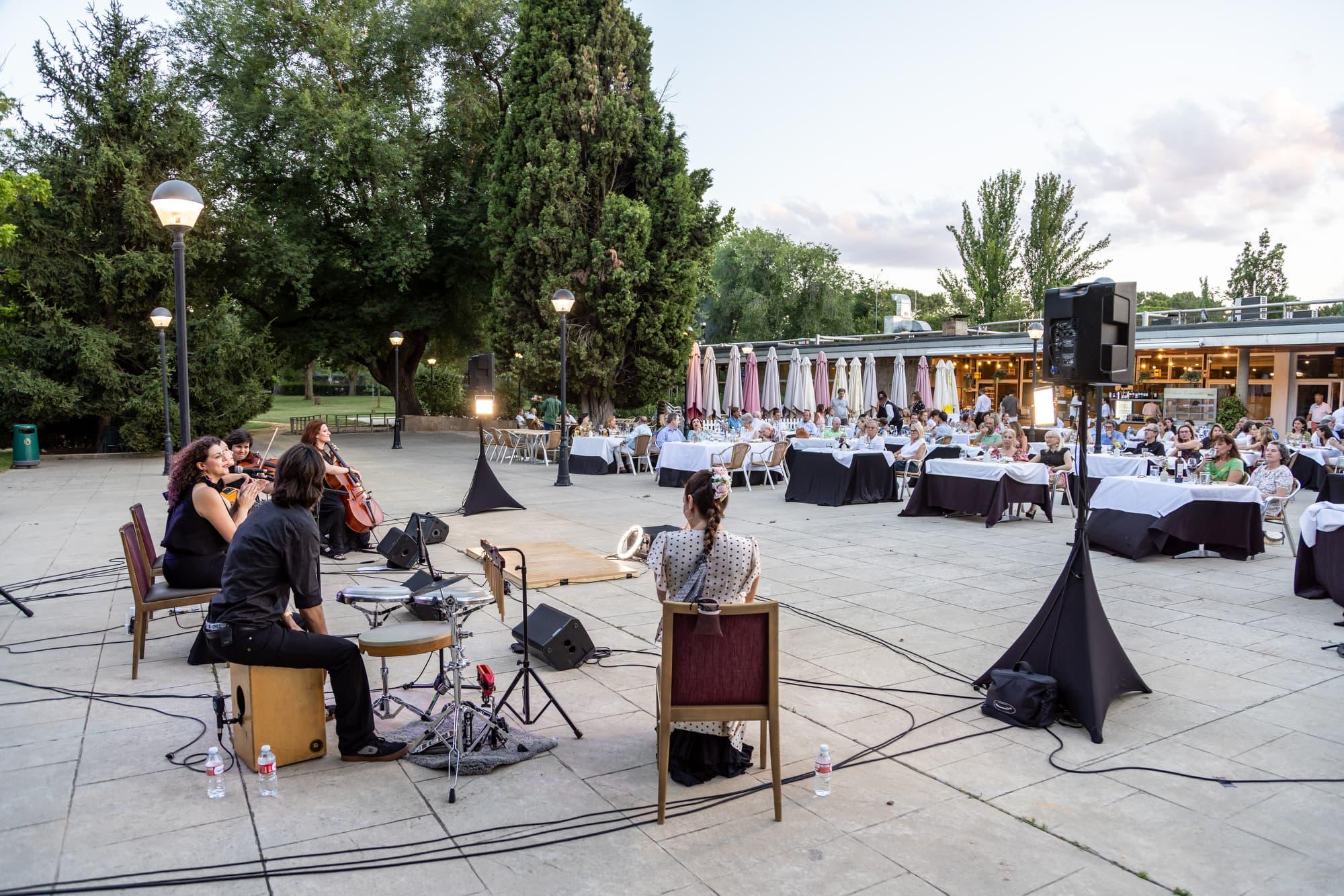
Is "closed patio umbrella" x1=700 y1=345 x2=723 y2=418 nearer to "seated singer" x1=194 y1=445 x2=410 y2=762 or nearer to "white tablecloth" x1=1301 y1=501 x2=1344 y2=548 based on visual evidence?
"white tablecloth" x1=1301 y1=501 x2=1344 y2=548

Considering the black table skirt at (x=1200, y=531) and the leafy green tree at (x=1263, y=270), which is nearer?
the black table skirt at (x=1200, y=531)

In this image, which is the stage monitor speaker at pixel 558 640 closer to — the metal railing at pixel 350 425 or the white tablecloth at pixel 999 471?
the white tablecloth at pixel 999 471

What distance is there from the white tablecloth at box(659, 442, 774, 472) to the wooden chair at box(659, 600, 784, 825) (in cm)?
1196

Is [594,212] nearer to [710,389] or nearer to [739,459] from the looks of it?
[710,389]

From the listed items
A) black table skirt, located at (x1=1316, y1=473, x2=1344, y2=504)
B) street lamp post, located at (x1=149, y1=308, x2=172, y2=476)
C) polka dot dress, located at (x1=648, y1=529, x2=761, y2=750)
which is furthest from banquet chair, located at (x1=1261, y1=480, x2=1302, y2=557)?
street lamp post, located at (x1=149, y1=308, x2=172, y2=476)

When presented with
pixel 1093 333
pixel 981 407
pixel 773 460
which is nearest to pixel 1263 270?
pixel 981 407

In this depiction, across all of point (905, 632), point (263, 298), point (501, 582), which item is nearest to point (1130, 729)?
point (905, 632)

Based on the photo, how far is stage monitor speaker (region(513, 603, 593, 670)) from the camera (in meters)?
5.46

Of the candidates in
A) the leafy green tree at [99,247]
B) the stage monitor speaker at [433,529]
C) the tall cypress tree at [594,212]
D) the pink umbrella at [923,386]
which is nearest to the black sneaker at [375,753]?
the stage monitor speaker at [433,529]

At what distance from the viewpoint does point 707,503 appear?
395 cm

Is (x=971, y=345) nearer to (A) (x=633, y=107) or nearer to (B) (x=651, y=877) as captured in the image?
(A) (x=633, y=107)

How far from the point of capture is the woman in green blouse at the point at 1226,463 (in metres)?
9.52

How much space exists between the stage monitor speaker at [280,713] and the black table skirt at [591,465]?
14454 millimetres

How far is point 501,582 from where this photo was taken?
4.56 metres
